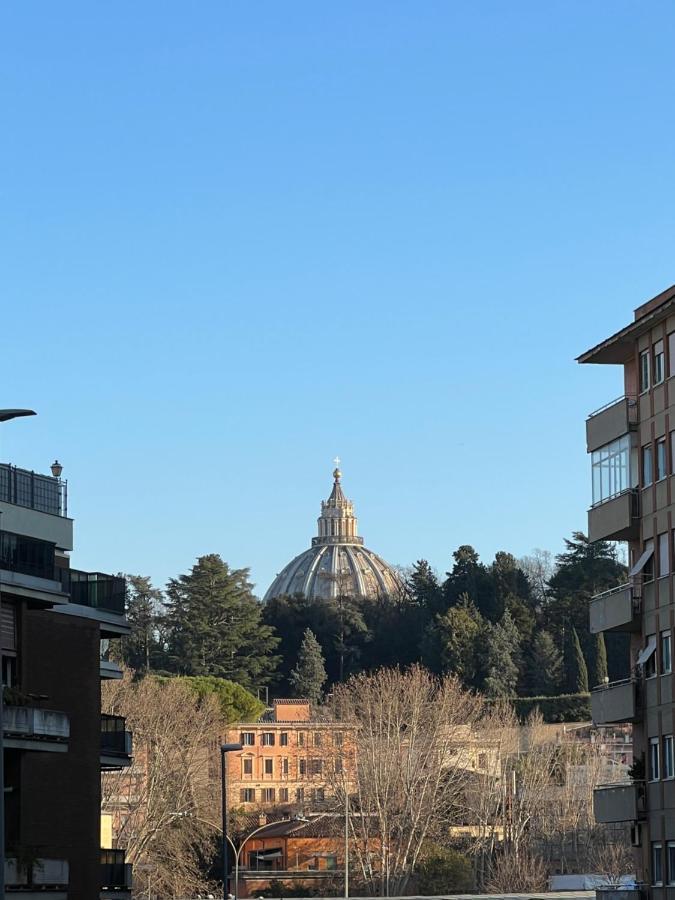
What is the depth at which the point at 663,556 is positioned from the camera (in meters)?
50.5

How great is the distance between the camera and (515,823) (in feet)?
376

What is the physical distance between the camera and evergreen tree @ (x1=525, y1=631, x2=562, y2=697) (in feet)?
600

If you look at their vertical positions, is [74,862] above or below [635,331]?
below

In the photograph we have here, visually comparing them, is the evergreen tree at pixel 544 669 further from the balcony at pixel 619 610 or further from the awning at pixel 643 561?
the awning at pixel 643 561

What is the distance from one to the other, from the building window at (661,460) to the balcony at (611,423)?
1.66 meters

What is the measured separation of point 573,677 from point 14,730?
470ft

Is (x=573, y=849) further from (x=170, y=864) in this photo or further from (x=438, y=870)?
(x=170, y=864)

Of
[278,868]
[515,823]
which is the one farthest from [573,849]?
[278,868]

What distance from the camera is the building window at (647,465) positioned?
168ft

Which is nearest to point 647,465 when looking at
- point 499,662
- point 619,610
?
point 619,610

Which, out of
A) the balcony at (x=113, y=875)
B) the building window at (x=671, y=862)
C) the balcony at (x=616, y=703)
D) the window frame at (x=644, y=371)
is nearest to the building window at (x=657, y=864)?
the building window at (x=671, y=862)

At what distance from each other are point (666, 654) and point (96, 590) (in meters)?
14.8

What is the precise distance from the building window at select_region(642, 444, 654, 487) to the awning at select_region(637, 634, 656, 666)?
4.06 metres

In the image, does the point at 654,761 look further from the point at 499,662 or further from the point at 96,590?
the point at 499,662
